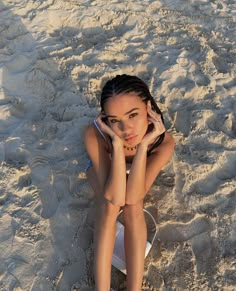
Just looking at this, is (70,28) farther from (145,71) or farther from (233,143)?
(233,143)

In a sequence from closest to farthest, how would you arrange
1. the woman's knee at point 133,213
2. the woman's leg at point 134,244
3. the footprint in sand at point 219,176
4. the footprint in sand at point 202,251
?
the woman's leg at point 134,244
the woman's knee at point 133,213
the footprint in sand at point 202,251
the footprint in sand at point 219,176

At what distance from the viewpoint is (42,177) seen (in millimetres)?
3170

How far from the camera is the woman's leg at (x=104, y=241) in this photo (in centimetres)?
254

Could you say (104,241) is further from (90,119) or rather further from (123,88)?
(90,119)

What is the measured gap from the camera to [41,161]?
326cm

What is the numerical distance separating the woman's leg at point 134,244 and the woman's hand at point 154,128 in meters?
0.41

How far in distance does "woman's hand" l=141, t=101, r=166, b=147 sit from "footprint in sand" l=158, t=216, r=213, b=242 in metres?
0.67

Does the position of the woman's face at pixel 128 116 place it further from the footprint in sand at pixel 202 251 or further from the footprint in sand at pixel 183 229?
the footprint in sand at pixel 202 251

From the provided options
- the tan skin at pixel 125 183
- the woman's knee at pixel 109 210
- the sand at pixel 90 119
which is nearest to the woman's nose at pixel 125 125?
the tan skin at pixel 125 183

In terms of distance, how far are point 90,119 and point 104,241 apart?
4.25 ft

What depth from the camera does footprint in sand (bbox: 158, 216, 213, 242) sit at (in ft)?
9.56

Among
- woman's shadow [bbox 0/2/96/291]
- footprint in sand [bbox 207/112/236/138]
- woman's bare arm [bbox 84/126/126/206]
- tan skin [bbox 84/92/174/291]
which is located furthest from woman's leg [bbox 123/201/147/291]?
footprint in sand [bbox 207/112/236/138]

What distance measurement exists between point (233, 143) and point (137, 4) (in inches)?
84.7

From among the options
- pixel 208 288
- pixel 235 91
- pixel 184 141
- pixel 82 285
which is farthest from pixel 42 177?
pixel 235 91
